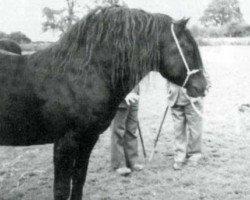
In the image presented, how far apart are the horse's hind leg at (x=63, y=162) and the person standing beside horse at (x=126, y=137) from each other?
1870mm

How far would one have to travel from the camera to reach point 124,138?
6324mm

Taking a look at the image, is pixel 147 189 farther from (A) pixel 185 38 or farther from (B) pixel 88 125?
(A) pixel 185 38

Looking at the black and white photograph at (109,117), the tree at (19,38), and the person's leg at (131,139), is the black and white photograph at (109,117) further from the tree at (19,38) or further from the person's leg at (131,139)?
the tree at (19,38)

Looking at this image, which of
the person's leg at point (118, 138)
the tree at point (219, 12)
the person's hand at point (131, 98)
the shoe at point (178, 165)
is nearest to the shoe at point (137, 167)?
the person's leg at point (118, 138)

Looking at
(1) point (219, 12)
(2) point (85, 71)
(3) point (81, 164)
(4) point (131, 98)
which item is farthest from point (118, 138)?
(1) point (219, 12)

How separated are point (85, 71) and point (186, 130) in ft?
10.2

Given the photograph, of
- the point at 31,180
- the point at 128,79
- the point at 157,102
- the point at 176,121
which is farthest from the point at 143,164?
the point at 157,102

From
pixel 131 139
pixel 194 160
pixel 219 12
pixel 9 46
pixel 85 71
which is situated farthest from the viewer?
pixel 219 12

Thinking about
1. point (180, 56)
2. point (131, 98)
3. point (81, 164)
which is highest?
point (180, 56)

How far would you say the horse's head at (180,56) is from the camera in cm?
400

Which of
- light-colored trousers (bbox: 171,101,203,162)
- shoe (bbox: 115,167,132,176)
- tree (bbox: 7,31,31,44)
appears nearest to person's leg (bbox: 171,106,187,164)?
light-colored trousers (bbox: 171,101,203,162)

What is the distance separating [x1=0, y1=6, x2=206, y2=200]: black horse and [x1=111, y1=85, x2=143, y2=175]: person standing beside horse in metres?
1.79

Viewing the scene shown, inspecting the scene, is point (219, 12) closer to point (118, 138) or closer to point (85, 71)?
point (118, 138)

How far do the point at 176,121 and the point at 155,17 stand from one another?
2801 mm
